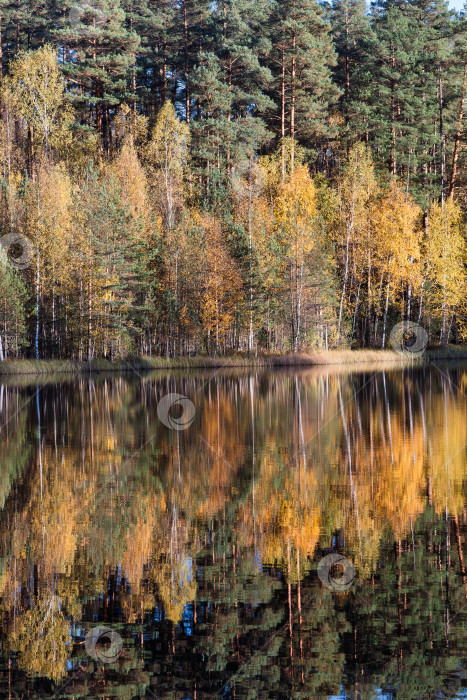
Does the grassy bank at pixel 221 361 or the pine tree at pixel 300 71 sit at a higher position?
the pine tree at pixel 300 71

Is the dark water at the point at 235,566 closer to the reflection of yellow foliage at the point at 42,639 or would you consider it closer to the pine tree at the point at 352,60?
the reflection of yellow foliage at the point at 42,639

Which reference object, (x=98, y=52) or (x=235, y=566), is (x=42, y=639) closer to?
(x=235, y=566)

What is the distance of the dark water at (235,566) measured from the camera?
222 inches

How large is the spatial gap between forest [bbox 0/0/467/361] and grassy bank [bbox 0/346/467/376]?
1.16 metres

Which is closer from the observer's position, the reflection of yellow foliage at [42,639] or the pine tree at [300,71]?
the reflection of yellow foliage at [42,639]

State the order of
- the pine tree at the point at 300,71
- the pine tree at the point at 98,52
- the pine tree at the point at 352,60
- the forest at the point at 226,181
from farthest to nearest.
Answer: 1. the pine tree at the point at 352,60
2. the pine tree at the point at 300,71
3. the pine tree at the point at 98,52
4. the forest at the point at 226,181

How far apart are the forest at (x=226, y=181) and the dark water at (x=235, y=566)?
1211 inches

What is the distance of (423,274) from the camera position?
59.9m

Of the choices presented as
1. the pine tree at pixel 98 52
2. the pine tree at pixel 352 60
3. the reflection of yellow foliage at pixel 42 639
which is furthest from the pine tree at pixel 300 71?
the reflection of yellow foliage at pixel 42 639

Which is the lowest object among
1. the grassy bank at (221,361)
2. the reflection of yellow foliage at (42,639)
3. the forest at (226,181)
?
the reflection of yellow foliage at (42,639)

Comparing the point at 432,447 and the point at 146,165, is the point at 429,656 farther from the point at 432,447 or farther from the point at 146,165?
the point at 146,165

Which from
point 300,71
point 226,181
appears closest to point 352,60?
point 300,71

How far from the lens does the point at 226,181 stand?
63094 mm

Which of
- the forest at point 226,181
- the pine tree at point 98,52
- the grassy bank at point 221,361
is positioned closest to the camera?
the grassy bank at point 221,361
